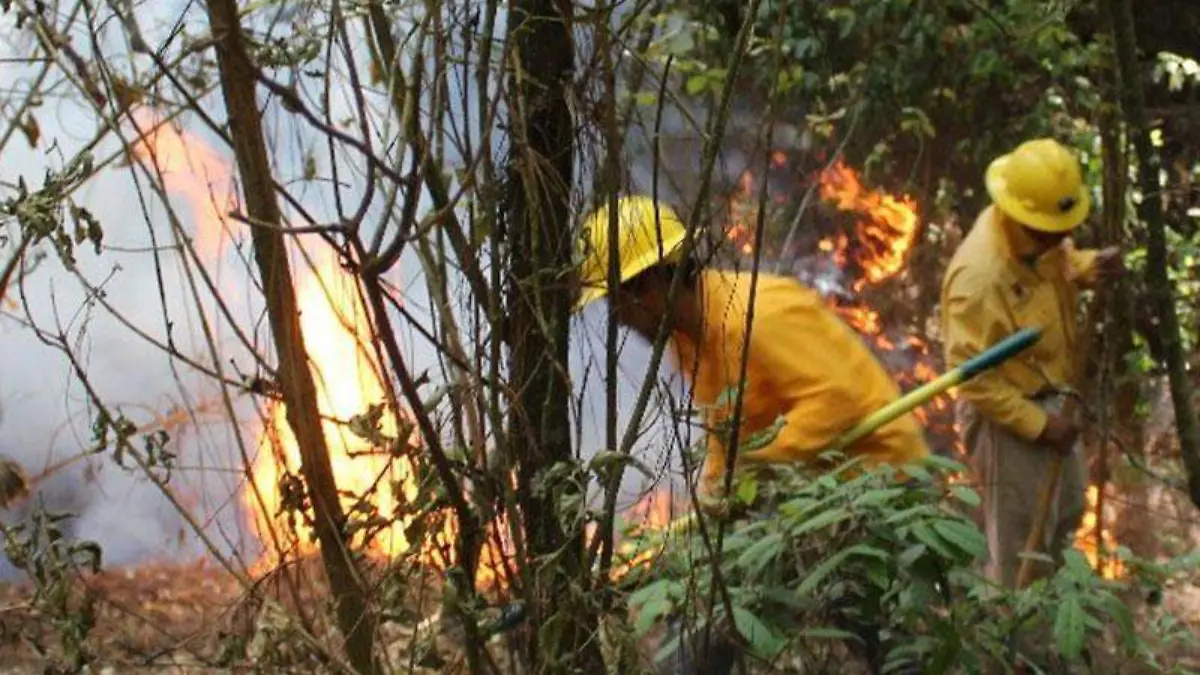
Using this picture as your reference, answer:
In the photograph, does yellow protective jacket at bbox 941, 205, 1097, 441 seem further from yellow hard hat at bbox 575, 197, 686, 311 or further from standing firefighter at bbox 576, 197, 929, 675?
yellow hard hat at bbox 575, 197, 686, 311

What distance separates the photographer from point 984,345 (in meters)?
5.20

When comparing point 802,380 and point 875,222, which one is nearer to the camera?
point 802,380

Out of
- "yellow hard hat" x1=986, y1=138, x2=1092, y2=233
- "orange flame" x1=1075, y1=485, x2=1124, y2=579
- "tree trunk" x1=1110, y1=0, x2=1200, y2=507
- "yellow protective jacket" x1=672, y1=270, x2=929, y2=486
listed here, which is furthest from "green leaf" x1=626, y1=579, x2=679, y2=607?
"yellow hard hat" x1=986, y1=138, x2=1092, y2=233

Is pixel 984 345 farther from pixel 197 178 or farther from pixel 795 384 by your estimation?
pixel 197 178

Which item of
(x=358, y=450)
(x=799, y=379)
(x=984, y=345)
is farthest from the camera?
(x=984, y=345)

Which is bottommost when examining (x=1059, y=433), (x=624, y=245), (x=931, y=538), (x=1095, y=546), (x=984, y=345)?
(x=1095, y=546)

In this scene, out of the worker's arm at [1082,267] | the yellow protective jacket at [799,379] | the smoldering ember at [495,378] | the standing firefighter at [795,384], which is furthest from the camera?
the worker's arm at [1082,267]

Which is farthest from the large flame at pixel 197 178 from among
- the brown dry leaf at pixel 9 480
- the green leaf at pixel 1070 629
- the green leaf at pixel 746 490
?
the green leaf at pixel 1070 629

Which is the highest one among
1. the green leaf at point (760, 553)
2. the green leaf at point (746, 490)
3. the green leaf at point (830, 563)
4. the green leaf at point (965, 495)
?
the green leaf at point (746, 490)

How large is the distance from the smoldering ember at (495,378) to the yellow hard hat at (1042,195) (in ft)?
0.04

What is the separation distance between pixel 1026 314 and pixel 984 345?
224 millimetres

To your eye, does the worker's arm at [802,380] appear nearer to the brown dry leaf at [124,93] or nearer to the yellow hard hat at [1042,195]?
the yellow hard hat at [1042,195]

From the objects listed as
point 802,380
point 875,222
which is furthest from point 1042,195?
point 875,222

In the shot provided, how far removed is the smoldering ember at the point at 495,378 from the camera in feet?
7.78
